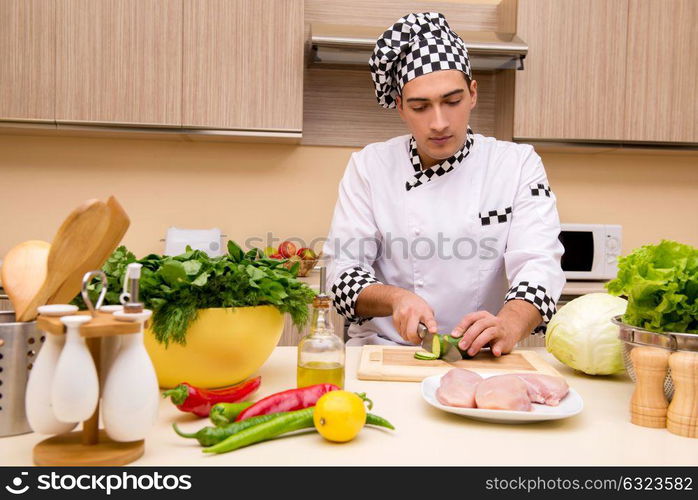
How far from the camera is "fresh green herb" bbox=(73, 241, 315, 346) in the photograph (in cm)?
92

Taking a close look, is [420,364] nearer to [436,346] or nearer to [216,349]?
[436,346]

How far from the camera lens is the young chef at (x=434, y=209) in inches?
64.7

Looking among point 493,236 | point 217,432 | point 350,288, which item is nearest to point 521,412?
point 217,432

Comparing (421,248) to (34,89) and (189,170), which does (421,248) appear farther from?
(34,89)

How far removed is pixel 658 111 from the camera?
2.82 m

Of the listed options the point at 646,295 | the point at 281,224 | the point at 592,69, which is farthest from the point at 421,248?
the point at 592,69

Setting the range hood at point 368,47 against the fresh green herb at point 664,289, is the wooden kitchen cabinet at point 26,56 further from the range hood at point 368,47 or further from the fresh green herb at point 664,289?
the fresh green herb at point 664,289

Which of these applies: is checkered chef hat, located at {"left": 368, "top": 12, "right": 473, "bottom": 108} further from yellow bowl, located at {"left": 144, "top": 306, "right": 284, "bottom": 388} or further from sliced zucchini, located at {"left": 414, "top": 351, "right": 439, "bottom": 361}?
yellow bowl, located at {"left": 144, "top": 306, "right": 284, "bottom": 388}

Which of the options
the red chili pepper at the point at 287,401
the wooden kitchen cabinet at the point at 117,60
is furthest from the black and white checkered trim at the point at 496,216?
the wooden kitchen cabinet at the point at 117,60

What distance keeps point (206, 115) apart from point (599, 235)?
183 cm

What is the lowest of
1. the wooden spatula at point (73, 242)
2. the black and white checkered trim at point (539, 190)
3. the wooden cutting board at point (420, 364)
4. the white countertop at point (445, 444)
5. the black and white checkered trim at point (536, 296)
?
the white countertop at point (445, 444)

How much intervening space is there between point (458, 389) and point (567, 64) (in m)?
2.27

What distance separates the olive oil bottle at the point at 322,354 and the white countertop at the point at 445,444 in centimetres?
9

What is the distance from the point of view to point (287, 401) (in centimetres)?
85
